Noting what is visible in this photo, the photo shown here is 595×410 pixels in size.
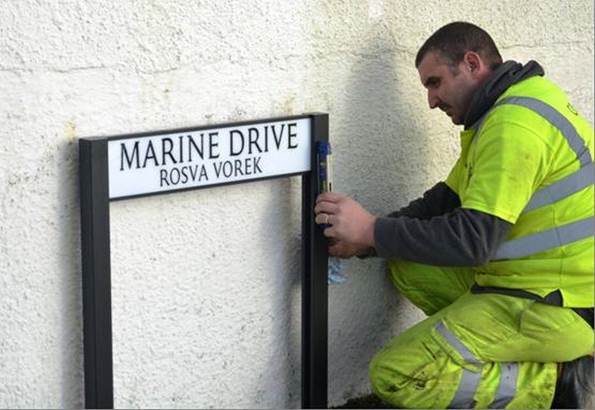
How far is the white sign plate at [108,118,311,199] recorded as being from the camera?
3.53 m

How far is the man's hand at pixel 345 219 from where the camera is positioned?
399 cm

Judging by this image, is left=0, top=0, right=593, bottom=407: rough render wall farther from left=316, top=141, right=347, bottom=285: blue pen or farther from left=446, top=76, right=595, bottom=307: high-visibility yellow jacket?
left=446, top=76, right=595, bottom=307: high-visibility yellow jacket

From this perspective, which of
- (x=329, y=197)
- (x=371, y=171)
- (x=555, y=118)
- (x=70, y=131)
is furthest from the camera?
(x=371, y=171)

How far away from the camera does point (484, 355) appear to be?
4055 mm

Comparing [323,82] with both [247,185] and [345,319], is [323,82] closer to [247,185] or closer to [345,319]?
[247,185]

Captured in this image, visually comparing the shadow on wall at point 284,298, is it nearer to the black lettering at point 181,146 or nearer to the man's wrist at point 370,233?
the man's wrist at point 370,233

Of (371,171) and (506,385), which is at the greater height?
(371,171)

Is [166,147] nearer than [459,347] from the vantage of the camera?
Yes

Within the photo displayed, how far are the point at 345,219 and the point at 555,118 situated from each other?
72cm

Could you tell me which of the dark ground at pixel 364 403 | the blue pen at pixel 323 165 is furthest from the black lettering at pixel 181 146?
the dark ground at pixel 364 403

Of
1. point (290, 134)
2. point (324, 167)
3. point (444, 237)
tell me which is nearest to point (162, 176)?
point (290, 134)

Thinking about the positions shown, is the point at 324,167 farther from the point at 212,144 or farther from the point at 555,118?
the point at 555,118

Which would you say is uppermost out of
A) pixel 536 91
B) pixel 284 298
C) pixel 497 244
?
pixel 536 91

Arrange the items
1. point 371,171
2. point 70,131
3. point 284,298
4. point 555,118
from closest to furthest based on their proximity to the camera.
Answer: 1. point 70,131
2. point 555,118
3. point 284,298
4. point 371,171
